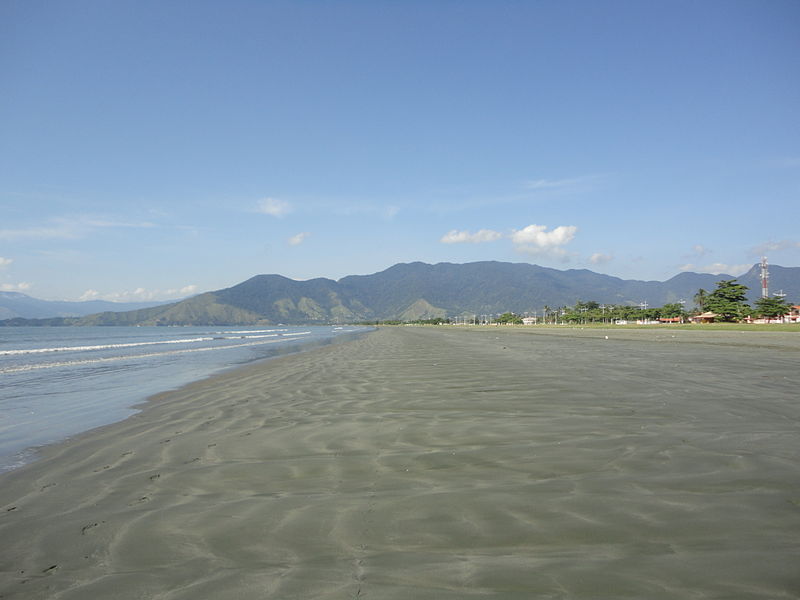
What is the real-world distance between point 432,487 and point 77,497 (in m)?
3.66

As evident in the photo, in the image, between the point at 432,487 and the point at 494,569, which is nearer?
the point at 494,569

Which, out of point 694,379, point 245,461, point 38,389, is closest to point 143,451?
point 245,461

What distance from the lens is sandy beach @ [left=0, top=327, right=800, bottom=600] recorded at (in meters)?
2.88

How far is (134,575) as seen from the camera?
3082mm

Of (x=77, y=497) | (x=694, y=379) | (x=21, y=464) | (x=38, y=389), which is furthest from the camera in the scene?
(x=38, y=389)

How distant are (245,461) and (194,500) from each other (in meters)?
1.36

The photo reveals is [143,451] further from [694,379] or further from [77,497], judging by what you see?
[694,379]

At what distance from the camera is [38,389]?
48.1 ft

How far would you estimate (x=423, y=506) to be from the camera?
4.07 meters

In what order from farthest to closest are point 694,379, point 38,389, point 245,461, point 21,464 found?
point 38,389 → point 694,379 → point 21,464 → point 245,461

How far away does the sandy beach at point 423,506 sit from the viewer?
9.43 feet

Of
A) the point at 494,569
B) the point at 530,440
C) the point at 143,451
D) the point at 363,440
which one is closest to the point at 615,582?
the point at 494,569

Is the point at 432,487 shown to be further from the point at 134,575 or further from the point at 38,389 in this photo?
the point at 38,389

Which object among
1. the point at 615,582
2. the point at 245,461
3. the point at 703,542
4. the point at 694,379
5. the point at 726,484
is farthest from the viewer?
the point at 694,379
